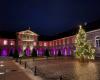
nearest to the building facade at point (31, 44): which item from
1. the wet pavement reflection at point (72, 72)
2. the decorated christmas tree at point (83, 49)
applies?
the decorated christmas tree at point (83, 49)

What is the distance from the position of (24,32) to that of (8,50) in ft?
35.5

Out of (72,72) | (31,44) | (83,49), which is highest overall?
(31,44)

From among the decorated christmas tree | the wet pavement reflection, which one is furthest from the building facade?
the wet pavement reflection

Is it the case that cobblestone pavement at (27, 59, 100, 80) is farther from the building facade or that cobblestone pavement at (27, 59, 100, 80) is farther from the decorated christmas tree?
the building facade

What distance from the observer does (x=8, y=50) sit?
68.3m

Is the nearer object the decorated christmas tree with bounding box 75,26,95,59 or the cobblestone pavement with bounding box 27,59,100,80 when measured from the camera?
the cobblestone pavement with bounding box 27,59,100,80

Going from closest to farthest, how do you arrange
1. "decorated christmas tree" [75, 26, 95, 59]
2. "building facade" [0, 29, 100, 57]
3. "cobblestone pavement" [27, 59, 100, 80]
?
1. "cobblestone pavement" [27, 59, 100, 80]
2. "decorated christmas tree" [75, 26, 95, 59]
3. "building facade" [0, 29, 100, 57]

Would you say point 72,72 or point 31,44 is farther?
point 31,44

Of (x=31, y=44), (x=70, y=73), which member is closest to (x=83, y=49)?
(x=70, y=73)

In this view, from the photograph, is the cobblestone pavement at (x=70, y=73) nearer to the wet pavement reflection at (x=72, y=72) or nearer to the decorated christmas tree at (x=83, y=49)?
the wet pavement reflection at (x=72, y=72)

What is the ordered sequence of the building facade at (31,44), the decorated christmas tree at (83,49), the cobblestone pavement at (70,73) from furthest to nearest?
the building facade at (31,44)
the decorated christmas tree at (83,49)
the cobblestone pavement at (70,73)

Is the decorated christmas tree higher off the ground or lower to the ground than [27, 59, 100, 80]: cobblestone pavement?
higher

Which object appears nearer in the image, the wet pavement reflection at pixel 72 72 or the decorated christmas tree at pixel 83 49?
the wet pavement reflection at pixel 72 72

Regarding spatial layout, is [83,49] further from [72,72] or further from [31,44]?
[31,44]
